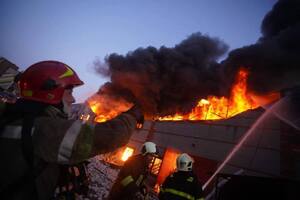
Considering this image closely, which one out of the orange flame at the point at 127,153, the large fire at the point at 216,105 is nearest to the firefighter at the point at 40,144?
the large fire at the point at 216,105

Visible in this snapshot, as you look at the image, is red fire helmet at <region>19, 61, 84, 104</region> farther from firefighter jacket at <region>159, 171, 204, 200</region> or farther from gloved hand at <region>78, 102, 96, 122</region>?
gloved hand at <region>78, 102, 96, 122</region>

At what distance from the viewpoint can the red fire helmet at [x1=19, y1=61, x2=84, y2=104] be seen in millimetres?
1747

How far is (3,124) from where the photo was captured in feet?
4.80

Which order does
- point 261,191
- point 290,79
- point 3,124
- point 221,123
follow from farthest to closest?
point 290,79
point 221,123
point 261,191
point 3,124

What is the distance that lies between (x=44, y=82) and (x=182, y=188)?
11.2ft

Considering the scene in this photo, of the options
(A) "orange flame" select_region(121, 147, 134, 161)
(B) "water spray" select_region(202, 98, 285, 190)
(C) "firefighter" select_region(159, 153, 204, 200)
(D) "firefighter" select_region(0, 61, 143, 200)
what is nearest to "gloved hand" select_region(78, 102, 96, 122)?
(A) "orange flame" select_region(121, 147, 134, 161)

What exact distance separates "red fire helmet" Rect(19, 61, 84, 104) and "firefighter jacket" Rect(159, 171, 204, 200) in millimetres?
3230

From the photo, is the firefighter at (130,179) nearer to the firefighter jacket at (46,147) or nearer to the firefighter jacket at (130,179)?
the firefighter jacket at (130,179)

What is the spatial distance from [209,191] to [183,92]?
464 inches

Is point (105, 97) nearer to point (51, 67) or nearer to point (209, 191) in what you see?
point (209, 191)

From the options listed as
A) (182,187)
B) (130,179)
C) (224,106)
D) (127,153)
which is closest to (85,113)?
(127,153)

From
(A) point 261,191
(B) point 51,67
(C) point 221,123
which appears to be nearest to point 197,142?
(C) point 221,123

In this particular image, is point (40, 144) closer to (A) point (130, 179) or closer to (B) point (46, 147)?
(B) point (46, 147)

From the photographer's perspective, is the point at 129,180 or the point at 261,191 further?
the point at 261,191
